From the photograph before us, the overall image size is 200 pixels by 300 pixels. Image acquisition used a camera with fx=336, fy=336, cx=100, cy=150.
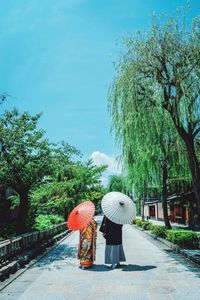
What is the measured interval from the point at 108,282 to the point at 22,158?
603cm

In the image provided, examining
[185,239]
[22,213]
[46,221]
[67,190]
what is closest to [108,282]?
[22,213]

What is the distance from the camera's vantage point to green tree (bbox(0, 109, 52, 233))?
39.8ft

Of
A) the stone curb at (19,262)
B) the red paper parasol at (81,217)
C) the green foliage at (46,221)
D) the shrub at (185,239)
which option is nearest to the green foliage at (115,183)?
the green foliage at (46,221)

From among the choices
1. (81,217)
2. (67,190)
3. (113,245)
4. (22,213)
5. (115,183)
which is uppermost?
(115,183)

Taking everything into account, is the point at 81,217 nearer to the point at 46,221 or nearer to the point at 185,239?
the point at 185,239

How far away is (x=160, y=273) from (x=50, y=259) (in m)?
4.62

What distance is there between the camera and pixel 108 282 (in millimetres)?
7922

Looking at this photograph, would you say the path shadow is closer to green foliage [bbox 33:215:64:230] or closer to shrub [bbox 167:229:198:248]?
shrub [bbox 167:229:198:248]

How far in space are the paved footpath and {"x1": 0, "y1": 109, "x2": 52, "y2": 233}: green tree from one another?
3.16 metres

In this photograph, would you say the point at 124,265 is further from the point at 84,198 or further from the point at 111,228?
the point at 84,198

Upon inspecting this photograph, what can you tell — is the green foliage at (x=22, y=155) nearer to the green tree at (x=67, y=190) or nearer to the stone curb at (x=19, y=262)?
the stone curb at (x=19, y=262)

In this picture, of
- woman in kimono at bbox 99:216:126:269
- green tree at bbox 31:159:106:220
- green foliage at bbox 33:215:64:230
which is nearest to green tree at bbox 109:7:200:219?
woman in kimono at bbox 99:216:126:269

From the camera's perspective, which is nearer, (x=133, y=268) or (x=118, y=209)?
(x=118, y=209)

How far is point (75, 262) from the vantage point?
11219 mm
